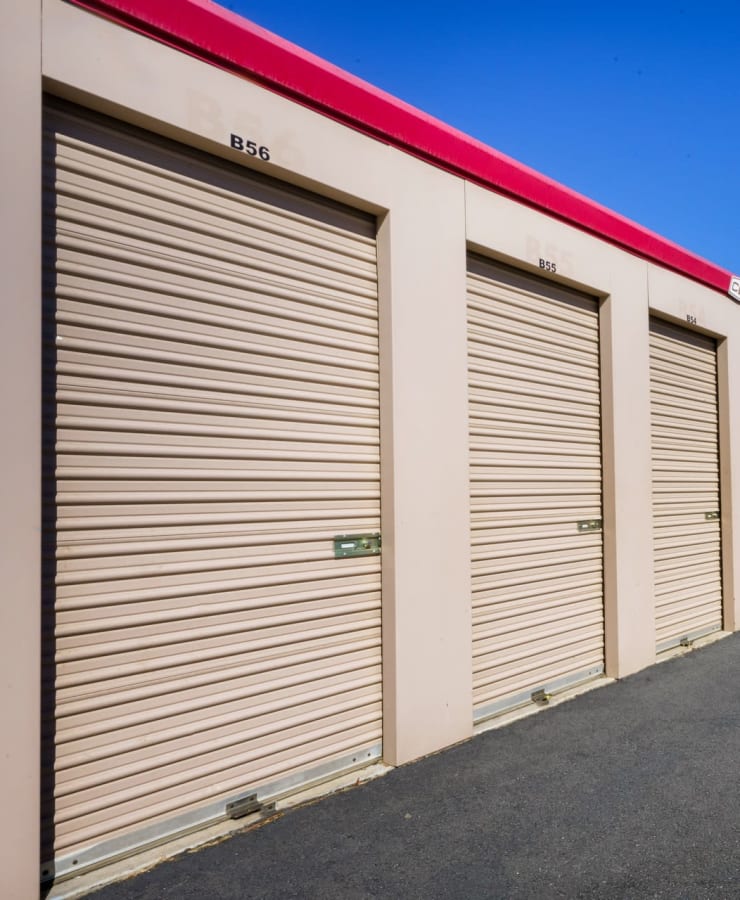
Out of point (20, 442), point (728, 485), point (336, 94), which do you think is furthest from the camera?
point (728, 485)

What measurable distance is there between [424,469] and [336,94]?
2.54 metres

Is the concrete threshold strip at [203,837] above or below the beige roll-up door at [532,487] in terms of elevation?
below

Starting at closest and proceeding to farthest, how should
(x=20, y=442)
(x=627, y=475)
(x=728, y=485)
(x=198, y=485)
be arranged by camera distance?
1. (x=20, y=442)
2. (x=198, y=485)
3. (x=627, y=475)
4. (x=728, y=485)

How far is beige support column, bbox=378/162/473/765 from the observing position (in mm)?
4473

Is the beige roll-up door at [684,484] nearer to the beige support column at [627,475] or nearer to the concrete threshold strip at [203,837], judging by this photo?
the beige support column at [627,475]

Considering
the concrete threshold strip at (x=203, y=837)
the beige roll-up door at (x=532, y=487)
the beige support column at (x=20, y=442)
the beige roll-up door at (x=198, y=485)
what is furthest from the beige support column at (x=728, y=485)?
the beige support column at (x=20, y=442)

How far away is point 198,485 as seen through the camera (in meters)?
3.76

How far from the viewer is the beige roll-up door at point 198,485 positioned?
131 inches

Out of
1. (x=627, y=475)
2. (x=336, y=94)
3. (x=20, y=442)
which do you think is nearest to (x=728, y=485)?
(x=627, y=475)

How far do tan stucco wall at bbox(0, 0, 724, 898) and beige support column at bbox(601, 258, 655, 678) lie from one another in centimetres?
2

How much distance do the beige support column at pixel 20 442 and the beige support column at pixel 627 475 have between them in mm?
5192

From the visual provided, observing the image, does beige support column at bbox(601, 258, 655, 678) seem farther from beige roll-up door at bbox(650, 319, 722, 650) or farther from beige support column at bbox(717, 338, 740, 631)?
beige support column at bbox(717, 338, 740, 631)

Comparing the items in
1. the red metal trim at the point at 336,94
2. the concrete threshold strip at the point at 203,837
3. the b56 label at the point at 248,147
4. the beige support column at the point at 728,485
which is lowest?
the concrete threshold strip at the point at 203,837

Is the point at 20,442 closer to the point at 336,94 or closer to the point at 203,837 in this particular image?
the point at 203,837
